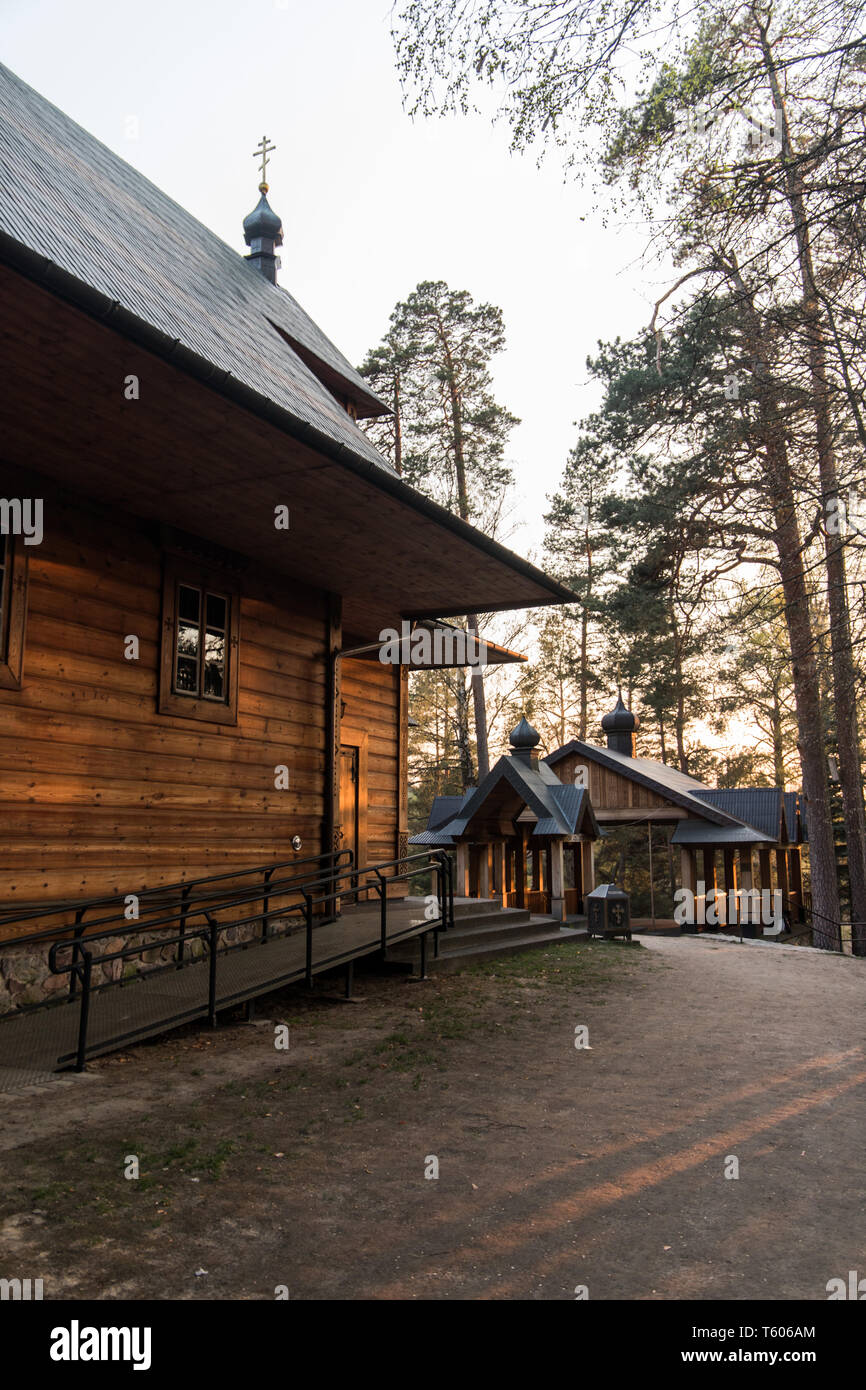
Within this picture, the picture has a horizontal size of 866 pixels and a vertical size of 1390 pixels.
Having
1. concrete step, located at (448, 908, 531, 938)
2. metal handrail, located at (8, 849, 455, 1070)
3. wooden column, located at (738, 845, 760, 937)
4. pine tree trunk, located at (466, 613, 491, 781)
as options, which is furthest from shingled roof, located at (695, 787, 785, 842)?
metal handrail, located at (8, 849, 455, 1070)

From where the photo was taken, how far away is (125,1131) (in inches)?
199

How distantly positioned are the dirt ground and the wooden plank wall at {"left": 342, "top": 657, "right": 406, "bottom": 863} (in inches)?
218

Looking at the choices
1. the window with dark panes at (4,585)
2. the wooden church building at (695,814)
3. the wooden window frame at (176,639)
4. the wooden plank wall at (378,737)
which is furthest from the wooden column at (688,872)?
the window with dark panes at (4,585)

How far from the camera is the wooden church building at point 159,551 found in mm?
6184

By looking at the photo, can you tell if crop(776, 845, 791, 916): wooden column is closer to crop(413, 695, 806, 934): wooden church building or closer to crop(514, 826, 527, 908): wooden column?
crop(413, 695, 806, 934): wooden church building

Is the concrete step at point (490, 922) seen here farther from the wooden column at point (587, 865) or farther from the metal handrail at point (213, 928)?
the wooden column at point (587, 865)

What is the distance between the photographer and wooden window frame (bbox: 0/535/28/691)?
743 cm

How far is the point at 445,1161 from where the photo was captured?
4.83 metres

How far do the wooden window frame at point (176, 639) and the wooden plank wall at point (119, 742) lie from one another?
0.31ft

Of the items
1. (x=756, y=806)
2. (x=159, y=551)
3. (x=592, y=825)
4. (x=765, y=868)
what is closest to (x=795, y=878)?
(x=765, y=868)

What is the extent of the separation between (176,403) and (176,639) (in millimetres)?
3200

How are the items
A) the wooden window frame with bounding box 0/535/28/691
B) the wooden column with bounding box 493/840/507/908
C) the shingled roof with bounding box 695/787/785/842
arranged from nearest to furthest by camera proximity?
the wooden window frame with bounding box 0/535/28/691 < the wooden column with bounding box 493/840/507/908 < the shingled roof with bounding box 695/787/785/842

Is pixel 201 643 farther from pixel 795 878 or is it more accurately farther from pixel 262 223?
pixel 795 878
